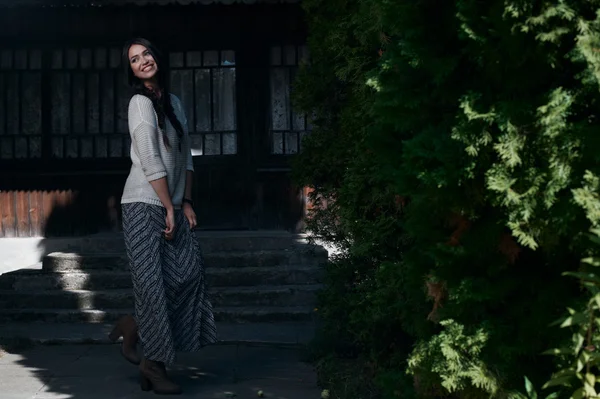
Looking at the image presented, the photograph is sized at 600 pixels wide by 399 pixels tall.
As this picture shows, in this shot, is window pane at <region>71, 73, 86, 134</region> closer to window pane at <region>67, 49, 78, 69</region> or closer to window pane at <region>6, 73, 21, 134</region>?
window pane at <region>67, 49, 78, 69</region>

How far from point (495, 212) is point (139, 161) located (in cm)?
332

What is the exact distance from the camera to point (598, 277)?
9.75ft

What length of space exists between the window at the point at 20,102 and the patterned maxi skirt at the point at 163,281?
21.8 feet

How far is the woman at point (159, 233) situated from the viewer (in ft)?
20.2

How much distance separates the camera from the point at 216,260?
34.7 feet

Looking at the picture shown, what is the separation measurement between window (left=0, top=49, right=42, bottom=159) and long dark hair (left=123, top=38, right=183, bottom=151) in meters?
6.50

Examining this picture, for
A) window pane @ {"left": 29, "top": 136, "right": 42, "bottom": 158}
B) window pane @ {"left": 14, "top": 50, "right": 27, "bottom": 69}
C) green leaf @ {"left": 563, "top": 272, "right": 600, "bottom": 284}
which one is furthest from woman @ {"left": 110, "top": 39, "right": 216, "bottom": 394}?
window pane @ {"left": 14, "top": 50, "right": 27, "bottom": 69}

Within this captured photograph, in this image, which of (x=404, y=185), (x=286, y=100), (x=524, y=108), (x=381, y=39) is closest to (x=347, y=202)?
(x=381, y=39)

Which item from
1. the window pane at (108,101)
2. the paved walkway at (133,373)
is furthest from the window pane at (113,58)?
the paved walkway at (133,373)

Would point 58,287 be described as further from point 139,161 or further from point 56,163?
point 139,161

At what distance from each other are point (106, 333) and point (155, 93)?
10.3 feet

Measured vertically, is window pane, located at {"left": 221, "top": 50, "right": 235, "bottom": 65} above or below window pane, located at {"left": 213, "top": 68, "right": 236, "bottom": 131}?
above

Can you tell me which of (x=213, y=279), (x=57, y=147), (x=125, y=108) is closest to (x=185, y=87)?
(x=125, y=108)

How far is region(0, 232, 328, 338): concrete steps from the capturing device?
31.2ft
